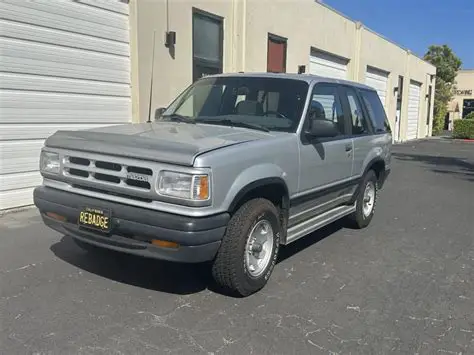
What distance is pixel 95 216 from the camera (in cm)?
375

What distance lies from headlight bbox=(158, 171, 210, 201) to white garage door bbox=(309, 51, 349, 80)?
510 inches

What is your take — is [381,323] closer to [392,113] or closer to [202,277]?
[202,277]

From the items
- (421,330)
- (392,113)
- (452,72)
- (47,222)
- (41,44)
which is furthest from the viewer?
(452,72)

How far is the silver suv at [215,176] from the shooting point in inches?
138

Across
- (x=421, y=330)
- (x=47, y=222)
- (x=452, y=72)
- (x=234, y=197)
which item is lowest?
(x=421, y=330)

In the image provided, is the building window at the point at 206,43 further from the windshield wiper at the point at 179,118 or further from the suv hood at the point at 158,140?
the suv hood at the point at 158,140

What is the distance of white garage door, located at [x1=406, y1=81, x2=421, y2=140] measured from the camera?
28.1m

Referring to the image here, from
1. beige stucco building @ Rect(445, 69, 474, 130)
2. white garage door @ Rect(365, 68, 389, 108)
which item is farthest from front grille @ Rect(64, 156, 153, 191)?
beige stucco building @ Rect(445, 69, 474, 130)

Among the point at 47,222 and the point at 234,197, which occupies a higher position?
the point at 234,197

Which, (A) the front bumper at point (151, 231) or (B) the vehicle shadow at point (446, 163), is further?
(B) the vehicle shadow at point (446, 163)

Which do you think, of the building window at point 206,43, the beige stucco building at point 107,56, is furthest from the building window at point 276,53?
the building window at point 206,43

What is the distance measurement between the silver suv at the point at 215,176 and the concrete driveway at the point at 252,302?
37cm

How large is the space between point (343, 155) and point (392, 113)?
801 inches

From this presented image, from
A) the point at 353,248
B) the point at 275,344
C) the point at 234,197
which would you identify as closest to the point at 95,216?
the point at 234,197
